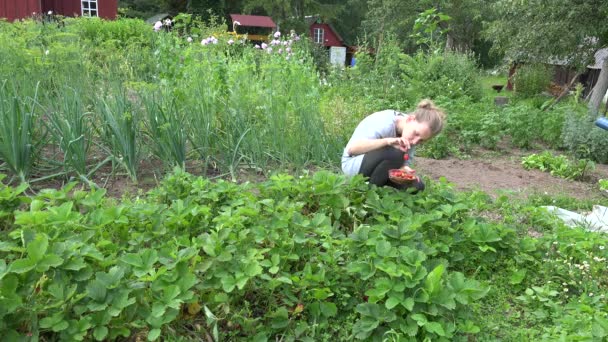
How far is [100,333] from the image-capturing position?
5.50ft

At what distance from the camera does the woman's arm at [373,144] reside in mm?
2920

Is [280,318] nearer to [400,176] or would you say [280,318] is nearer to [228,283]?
[228,283]

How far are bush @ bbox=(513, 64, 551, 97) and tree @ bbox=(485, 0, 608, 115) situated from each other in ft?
23.4

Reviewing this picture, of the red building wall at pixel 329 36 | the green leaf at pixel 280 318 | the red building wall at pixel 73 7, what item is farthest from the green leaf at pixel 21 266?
the red building wall at pixel 329 36

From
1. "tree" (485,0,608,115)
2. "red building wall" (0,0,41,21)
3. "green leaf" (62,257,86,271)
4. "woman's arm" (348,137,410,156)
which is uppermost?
"red building wall" (0,0,41,21)

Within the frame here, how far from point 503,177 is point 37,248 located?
4.28m

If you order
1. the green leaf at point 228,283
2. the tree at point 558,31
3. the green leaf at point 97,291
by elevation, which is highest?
the tree at point 558,31

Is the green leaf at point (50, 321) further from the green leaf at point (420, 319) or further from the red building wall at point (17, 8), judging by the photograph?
the red building wall at point (17, 8)

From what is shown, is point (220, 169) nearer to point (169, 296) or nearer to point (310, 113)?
point (310, 113)

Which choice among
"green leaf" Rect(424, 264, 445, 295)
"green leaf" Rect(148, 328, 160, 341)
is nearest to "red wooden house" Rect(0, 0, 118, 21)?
"green leaf" Rect(148, 328, 160, 341)

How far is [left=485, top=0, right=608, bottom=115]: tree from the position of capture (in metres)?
8.13

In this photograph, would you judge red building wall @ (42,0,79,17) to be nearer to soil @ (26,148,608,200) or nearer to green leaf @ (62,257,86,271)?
soil @ (26,148,608,200)

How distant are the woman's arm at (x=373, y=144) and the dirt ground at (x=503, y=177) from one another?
4.28 ft

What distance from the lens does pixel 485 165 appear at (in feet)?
17.6
